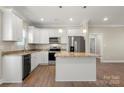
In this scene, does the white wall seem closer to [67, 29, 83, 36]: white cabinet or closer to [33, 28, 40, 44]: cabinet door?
[67, 29, 83, 36]: white cabinet

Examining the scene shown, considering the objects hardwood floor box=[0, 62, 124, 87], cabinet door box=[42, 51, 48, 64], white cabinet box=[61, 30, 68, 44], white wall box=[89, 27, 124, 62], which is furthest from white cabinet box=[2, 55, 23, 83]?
white wall box=[89, 27, 124, 62]

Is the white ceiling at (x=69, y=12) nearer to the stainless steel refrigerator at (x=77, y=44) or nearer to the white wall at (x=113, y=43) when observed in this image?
the stainless steel refrigerator at (x=77, y=44)

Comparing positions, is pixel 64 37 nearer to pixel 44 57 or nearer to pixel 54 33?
pixel 54 33

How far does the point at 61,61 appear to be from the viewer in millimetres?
4828

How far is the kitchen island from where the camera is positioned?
4.83 meters

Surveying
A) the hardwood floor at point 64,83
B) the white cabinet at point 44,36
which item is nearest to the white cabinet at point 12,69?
the hardwood floor at point 64,83

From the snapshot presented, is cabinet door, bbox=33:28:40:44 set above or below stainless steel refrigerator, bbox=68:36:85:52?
above

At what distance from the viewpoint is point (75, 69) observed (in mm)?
4848

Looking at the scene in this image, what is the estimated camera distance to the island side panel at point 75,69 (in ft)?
15.8

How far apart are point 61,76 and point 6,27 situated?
8.26ft
